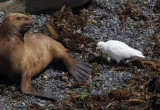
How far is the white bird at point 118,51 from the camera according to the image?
223 inches

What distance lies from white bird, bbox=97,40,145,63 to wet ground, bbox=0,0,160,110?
20 centimetres

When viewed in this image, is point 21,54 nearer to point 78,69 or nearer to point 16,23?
point 16,23

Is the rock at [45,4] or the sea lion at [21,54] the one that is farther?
the rock at [45,4]

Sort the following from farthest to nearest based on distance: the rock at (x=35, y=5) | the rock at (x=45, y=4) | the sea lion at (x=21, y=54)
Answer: the rock at (x=45, y=4) → the rock at (x=35, y=5) → the sea lion at (x=21, y=54)

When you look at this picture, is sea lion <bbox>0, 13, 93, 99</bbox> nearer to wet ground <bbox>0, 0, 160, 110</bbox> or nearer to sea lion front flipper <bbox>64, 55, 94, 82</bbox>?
sea lion front flipper <bbox>64, 55, 94, 82</bbox>

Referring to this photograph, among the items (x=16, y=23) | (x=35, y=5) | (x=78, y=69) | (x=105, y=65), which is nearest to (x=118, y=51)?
(x=105, y=65)

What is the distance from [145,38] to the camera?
21.5 ft

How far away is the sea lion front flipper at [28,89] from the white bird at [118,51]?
1.34 metres

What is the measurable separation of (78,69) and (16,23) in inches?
53.3

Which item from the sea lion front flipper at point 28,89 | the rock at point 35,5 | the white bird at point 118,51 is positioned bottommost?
the sea lion front flipper at point 28,89

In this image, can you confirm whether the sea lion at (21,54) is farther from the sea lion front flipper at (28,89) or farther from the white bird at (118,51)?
the white bird at (118,51)

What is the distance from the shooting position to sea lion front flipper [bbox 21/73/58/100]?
5.00 m

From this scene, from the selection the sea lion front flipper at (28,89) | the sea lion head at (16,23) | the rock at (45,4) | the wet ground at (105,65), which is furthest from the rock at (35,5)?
the sea lion front flipper at (28,89)

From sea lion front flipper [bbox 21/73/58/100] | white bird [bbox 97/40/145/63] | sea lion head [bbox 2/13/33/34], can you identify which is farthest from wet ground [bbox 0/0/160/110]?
sea lion head [bbox 2/13/33/34]
